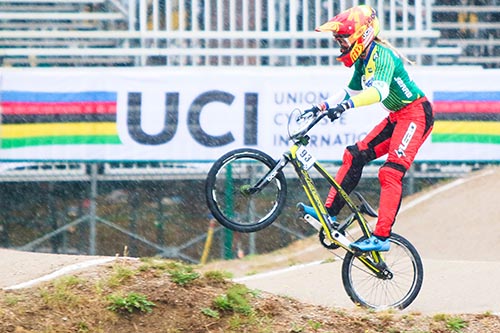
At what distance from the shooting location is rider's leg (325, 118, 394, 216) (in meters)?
9.16

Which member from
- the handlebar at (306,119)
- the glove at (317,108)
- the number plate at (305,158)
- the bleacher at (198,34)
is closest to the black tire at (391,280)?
the number plate at (305,158)

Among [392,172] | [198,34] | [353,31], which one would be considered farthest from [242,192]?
[198,34]

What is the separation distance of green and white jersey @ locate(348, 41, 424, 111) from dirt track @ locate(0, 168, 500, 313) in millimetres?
1741

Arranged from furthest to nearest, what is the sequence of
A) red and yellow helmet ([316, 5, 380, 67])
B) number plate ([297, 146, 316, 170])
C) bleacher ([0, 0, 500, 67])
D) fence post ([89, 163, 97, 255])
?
bleacher ([0, 0, 500, 67])
fence post ([89, 163, 97, 255])
number plate ([297, 146, 316, 170])
red and yellow helmet ([316, 5, 380, 67])

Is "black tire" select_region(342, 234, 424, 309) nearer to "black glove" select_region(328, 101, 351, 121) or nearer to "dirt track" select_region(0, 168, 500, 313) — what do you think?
"dirt track" select_region(0, 168, 500, 313)

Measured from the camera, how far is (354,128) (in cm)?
1455

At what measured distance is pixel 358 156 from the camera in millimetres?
9148

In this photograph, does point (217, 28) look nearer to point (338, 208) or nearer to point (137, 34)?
point (137, 34)

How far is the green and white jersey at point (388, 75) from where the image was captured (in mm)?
8875

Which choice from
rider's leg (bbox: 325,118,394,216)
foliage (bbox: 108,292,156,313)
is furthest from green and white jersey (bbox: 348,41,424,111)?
foliage (bbox: 108,292,156,313)

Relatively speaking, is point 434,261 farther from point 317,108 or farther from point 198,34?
point 198,34

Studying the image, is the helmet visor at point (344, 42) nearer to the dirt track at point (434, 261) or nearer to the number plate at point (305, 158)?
the number plate at point (305, 158)

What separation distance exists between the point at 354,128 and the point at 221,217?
19.2ft

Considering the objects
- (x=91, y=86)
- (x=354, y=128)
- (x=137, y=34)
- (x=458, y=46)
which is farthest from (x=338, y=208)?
(x=458, y=46)
